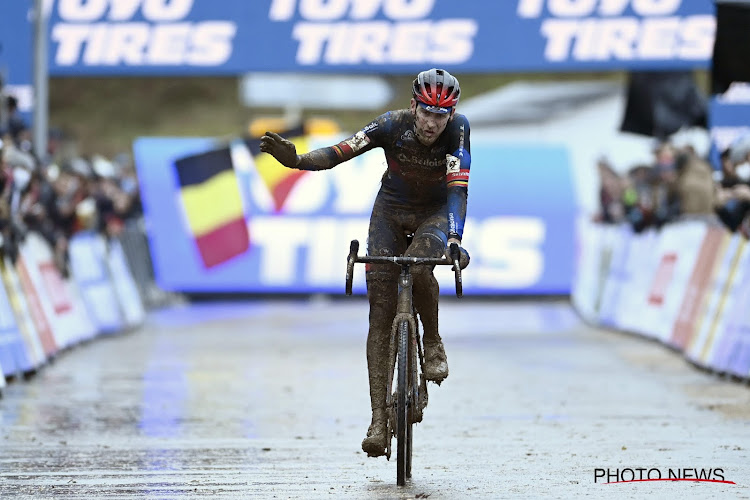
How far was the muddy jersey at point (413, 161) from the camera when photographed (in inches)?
318

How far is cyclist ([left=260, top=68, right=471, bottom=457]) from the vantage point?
8.00 metres

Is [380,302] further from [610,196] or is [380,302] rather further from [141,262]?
[141,262]

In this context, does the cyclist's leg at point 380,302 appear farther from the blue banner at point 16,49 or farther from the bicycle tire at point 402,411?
the blue banner at point 16,49

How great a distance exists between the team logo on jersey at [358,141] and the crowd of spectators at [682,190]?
22.1 feet

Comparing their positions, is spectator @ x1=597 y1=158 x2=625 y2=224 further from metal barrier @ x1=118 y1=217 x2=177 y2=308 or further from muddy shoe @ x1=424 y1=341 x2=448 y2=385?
muddy shoe @ x1=424 y1=341 x2=448 y2=385

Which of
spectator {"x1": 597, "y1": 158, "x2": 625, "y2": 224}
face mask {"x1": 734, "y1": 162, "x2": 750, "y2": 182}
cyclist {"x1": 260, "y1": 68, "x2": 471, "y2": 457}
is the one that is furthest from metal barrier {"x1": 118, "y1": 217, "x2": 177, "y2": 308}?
cyclist {"x1": 260, "y1": 68, "x2": 471, "y2": 457}

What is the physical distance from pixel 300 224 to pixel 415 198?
1919 cm

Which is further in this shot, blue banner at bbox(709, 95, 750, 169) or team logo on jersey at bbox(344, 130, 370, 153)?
blue banner at bbox(709, 95, 750, 169)

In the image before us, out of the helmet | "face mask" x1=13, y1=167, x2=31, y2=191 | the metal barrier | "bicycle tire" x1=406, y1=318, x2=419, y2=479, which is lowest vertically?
the metal barrier

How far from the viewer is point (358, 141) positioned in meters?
8.23

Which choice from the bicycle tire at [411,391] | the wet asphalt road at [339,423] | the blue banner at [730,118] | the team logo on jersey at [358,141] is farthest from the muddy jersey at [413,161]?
the blue banner at [730,118]

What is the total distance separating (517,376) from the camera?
14383mm

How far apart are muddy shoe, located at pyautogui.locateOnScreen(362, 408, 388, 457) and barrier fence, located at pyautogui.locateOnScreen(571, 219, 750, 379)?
20.5ft

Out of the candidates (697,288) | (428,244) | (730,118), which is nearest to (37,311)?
(697,288)
